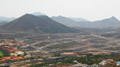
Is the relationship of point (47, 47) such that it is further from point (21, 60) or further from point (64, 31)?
point (64, 31)

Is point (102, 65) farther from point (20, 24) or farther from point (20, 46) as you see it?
point (20, 24)

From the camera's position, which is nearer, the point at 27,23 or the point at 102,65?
the point at 102,65

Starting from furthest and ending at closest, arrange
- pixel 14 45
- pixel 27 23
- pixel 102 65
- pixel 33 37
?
1. pixel 27 23
2. pixel 33 37
3. pixel 14 45
4. pixel 102 65

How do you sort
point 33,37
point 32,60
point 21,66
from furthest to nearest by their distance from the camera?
point 33,37, point 32,60, point 21,66

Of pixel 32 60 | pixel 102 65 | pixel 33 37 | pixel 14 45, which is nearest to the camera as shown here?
pixel 102 65

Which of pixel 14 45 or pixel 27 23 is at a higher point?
pixel 27 23

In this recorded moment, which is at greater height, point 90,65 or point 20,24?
point 20,24

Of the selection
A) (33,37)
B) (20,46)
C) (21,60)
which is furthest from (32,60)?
(33,37)

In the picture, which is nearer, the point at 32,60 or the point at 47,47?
the point at 32,60

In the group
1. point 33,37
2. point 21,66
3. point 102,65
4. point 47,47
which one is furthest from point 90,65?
point 33,37
